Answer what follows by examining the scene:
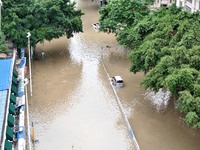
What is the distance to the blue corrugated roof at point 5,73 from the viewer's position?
33.9 metres

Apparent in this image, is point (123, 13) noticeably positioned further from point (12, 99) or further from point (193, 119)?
point (193, 119)

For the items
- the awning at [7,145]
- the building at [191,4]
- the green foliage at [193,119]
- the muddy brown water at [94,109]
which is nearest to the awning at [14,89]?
the muddy brown water at [94,109]

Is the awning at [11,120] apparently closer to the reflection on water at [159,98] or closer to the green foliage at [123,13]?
the reflection on water at [159,98]

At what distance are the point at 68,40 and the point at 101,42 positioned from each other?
16.0ft

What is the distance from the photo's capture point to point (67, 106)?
121 feet

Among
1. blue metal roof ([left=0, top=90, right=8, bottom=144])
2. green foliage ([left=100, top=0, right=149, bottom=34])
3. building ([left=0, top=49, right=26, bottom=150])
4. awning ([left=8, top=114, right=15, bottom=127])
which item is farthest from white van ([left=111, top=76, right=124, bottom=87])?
awning ([left=8, top=114, right=15, bottom=127])

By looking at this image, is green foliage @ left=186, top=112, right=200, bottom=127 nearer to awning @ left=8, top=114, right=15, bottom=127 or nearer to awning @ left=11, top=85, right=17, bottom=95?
awning @ left=8, top=114, right=15, bottom=127

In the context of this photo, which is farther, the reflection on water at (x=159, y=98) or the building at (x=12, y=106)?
the reflection on water at (x=159, y=98)

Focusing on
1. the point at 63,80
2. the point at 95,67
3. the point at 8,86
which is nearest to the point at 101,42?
the point at 95,67

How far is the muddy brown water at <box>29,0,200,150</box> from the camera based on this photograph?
3072 cm

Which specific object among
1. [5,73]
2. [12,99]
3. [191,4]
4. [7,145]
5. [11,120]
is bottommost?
[7,145]

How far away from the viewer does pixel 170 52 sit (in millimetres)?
31812

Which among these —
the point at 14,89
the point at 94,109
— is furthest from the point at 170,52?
the point at 14,89

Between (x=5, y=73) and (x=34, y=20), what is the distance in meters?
11.4
